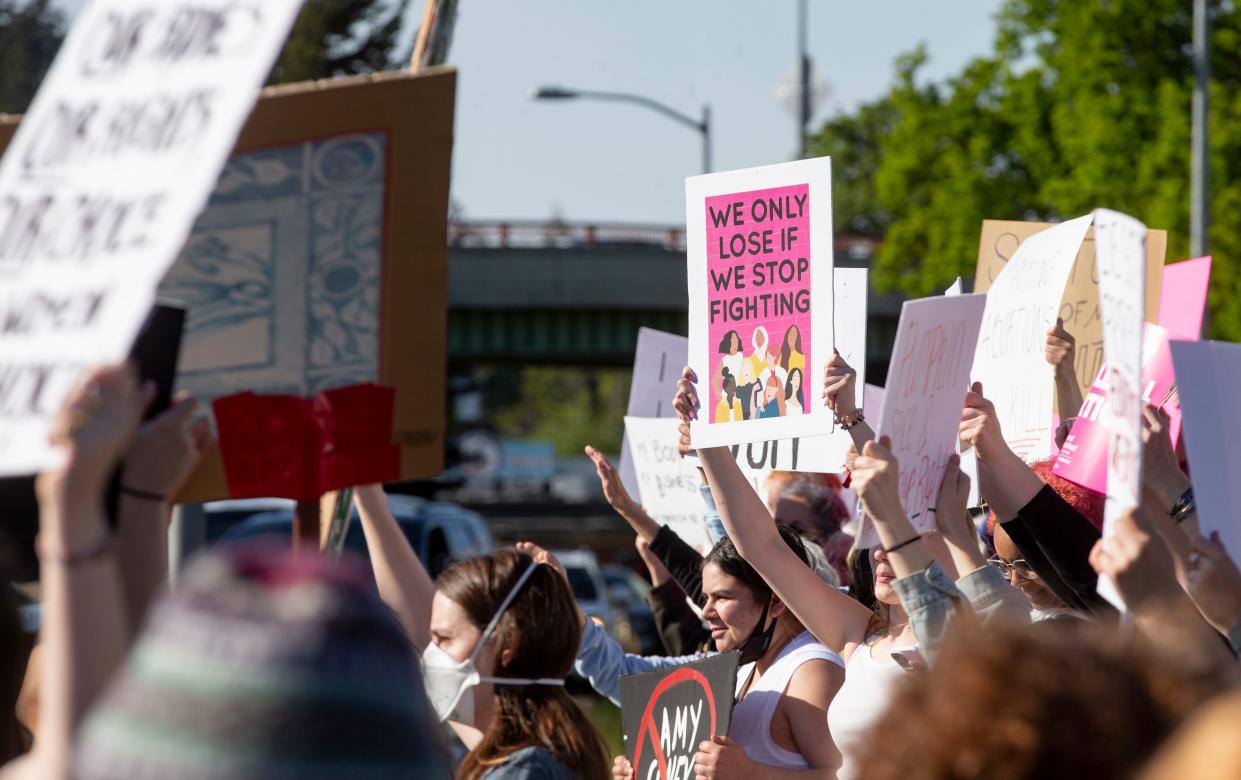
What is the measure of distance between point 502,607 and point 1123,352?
168 centimetres

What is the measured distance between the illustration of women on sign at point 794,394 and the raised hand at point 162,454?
1926 mm

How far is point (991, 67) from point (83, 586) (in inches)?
1087

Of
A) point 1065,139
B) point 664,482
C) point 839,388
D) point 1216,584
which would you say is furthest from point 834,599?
point 1065,139

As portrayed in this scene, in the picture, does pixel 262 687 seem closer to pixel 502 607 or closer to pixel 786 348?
pixel 502 607

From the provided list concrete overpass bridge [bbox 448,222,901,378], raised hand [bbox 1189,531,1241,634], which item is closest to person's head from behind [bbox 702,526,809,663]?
raised hand [bbox 1189,531,1241,634]

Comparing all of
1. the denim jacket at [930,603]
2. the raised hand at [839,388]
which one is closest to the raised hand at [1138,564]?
the denim jacket at [930,603]

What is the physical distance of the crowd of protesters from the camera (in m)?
1.48

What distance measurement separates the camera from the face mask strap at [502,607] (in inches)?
143

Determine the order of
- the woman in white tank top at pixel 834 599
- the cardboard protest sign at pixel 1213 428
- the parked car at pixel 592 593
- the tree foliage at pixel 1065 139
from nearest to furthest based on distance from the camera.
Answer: the cardboard protest sign at pixel 1213 428 < the woman in white tank top at pixel 834 599 < the parked car at pixel 592 593 < the tree foliage at pixel 1065 139

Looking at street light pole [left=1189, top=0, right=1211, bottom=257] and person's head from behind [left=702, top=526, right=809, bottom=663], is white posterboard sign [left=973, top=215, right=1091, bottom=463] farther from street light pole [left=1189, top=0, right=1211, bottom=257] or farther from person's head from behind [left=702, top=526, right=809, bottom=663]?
street light pole [left=1189, top=0, right=1211, bottom=257]

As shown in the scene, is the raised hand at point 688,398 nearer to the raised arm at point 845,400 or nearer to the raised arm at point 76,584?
the raised arm at point 845,400

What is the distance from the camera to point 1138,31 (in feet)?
87.6

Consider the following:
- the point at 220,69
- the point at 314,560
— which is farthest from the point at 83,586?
the point at 220,69

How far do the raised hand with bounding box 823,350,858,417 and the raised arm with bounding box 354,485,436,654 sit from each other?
1.04 meters
